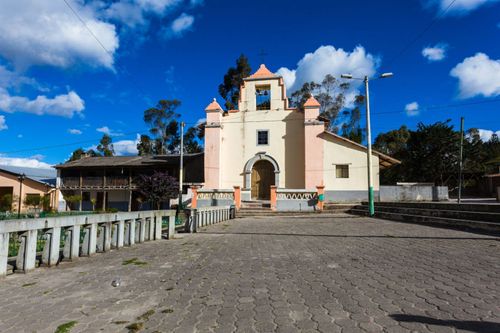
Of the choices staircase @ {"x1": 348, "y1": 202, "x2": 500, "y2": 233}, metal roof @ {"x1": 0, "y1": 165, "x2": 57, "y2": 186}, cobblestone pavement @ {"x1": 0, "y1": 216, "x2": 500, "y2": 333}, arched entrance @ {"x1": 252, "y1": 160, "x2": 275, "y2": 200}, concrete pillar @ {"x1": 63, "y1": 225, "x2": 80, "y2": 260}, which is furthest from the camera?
metal roof @ {"x1": 0, "y1": 165, "x2": 57, "y2": 186}

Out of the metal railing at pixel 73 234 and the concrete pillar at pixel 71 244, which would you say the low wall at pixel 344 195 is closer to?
the metal railing at pixel 73 234

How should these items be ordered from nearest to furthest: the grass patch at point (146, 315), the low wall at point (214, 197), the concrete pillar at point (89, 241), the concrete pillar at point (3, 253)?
the grass patch at point (146, 315), the concrete pillar at point (3, 253), the concrete pillar at point (89, 241), the low wall at point (214, 197)

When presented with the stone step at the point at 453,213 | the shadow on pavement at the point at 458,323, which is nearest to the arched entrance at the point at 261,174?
the stone step at the point at 453,213

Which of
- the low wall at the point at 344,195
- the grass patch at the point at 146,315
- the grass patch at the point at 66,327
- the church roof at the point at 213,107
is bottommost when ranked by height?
the grass patch at the point at 66,327

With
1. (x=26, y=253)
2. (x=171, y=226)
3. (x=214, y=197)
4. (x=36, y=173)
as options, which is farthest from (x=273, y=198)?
(x=36, y=173)

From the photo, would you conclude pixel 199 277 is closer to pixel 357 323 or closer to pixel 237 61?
pixel 357 323

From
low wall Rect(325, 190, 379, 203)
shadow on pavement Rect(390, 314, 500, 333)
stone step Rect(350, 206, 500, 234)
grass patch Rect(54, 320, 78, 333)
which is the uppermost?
low wall Rect(325, 190, 379, 203)

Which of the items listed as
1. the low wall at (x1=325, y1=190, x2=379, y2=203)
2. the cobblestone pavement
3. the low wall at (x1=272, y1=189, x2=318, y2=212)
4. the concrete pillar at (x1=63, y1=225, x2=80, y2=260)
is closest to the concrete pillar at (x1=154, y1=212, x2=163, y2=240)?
the cobblestone pavement

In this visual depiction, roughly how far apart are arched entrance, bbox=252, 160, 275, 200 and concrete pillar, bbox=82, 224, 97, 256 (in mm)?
17685

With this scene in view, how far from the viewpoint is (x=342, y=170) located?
22516mm

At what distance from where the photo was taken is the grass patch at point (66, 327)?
109 inches

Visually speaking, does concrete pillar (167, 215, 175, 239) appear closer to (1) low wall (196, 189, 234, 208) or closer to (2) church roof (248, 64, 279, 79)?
(1) low wall (196, 189, 234, 208)

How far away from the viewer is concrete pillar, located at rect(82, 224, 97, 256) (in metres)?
6.13

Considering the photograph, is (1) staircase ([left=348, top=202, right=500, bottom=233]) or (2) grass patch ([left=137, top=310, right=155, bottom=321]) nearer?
(2) grass patch ([left=137, top=310, right=155, bottom=321])
